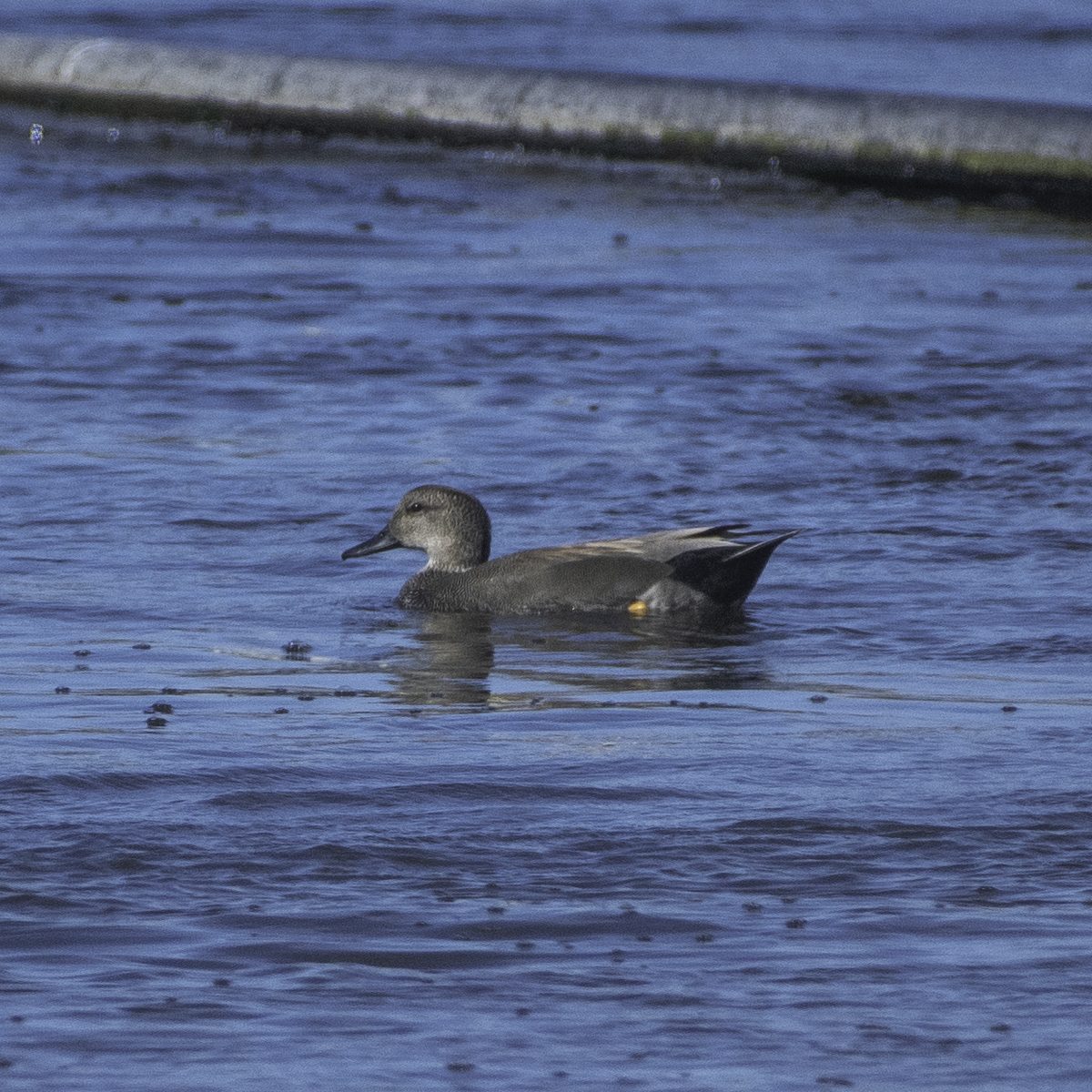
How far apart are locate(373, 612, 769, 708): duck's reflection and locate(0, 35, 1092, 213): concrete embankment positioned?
397 inches

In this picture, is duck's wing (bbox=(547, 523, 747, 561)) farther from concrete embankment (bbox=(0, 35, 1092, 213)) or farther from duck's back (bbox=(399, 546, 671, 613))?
concrete embankment (bbox=(0, 35, 1092, 213))

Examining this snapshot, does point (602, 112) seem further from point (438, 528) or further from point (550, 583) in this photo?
point (550, 583)

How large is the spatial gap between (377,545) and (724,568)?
1448 millimetres

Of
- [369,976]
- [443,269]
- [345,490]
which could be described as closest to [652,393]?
[345,490]

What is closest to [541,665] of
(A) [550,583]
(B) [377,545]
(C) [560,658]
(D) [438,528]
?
(C) [560,658]

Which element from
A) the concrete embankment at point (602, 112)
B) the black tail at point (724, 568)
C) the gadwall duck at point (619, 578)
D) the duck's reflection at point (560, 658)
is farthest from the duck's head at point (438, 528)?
the concrete embankment at point (602, 112)

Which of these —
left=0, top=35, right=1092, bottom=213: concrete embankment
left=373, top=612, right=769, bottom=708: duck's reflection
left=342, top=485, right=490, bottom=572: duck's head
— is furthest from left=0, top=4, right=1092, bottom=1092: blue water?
left=0, top=35, right=1092, bottom=213: concrete embankment

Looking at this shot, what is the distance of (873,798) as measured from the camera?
673cm

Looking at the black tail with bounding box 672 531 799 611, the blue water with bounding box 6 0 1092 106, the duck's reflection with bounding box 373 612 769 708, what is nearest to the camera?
the duck's reflection with bounding box 373 612 769 708

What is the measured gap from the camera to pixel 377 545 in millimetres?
9891

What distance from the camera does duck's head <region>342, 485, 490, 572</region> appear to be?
9.84 meters

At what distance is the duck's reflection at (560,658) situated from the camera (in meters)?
8.19

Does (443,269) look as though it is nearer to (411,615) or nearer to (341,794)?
(411,615)

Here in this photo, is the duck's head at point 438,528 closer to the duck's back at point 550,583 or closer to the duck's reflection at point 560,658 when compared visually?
the duck's back at point 550,583
